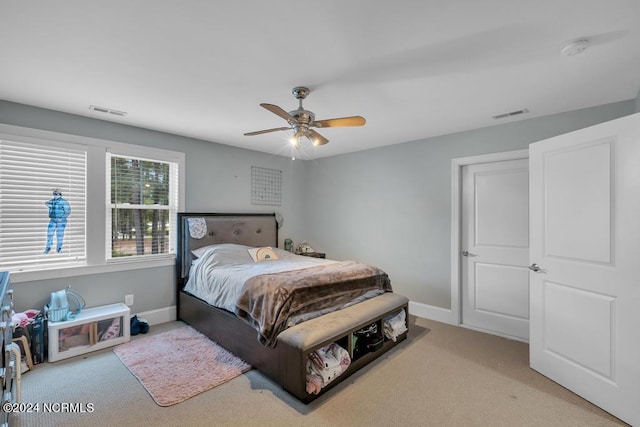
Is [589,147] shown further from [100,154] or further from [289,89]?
[100,154]

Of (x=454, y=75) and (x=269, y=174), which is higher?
(x=454, y=75)

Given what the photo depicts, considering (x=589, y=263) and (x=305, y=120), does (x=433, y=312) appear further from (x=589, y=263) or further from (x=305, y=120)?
(x=305, y=120)

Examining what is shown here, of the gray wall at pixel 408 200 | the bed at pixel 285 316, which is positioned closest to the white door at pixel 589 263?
the gray wall at pixel 408 200

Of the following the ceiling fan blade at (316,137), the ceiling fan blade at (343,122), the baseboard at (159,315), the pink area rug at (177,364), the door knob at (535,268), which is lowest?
the pink area rug at (177,364)

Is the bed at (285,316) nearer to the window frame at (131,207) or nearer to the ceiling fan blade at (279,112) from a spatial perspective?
the window frame at (131,207)

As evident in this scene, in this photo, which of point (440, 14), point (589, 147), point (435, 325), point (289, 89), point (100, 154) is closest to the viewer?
point (440, 14)

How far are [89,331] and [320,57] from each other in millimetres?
3248

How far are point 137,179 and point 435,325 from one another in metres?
4.01

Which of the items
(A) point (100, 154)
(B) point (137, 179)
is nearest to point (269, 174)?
(B) point (137, 179)

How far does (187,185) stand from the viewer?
3.81m

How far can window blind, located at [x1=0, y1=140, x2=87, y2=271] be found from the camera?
2661 mm

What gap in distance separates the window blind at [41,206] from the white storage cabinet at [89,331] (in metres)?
0.60

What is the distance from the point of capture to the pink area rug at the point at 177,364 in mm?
2229

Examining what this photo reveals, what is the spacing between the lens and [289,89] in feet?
7.79
